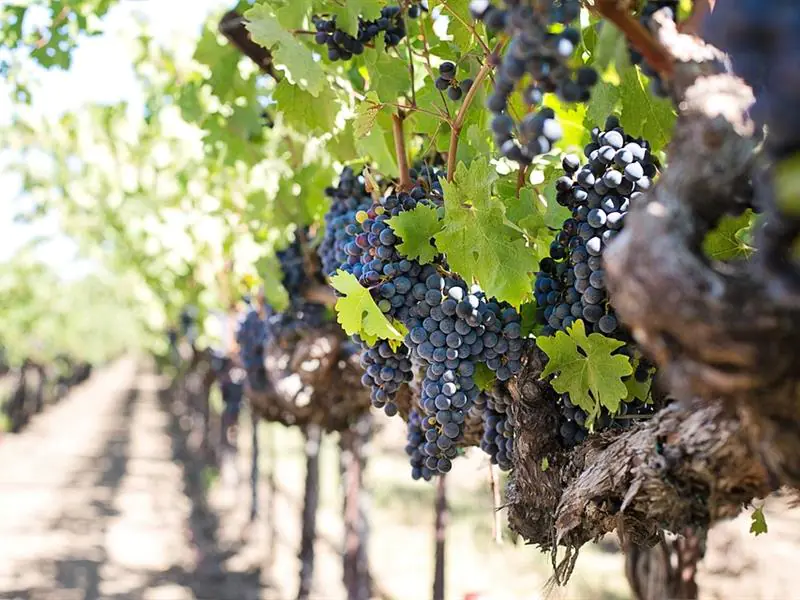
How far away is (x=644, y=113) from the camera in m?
1.90

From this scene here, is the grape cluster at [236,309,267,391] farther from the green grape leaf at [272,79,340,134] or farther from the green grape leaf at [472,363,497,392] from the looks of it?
the green grape leaf at [472,363,497,392]

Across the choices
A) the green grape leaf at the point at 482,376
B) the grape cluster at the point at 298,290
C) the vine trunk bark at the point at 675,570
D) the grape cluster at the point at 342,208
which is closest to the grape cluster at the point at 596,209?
the green grape leaf at the point at 482,376

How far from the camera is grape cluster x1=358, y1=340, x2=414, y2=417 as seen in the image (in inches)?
85.0

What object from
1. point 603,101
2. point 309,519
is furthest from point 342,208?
A: point 309,519

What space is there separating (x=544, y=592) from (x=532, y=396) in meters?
0.47

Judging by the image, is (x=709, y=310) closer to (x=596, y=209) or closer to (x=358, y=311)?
(x=596, y=209)

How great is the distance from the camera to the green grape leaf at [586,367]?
6.14 feet

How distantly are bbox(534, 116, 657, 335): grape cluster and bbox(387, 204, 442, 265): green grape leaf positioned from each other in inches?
12.0

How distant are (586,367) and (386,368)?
1.74 feet

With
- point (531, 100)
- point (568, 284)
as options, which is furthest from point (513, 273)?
point (531, 100)

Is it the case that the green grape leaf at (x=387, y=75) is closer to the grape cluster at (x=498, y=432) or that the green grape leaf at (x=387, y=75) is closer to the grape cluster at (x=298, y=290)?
the grape cluster at (x=498, y=432)

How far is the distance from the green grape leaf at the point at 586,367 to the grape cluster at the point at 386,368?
0.39 m

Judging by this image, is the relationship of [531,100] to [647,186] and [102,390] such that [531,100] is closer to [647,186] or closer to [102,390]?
[647,186]

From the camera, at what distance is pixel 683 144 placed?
1.15 meters
